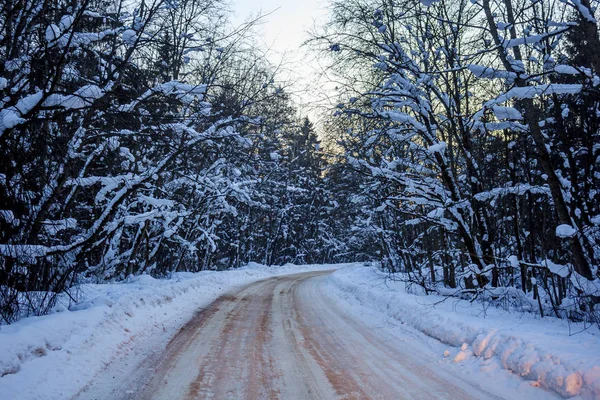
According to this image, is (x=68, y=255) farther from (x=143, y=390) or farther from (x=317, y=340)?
(x=317, y=340)

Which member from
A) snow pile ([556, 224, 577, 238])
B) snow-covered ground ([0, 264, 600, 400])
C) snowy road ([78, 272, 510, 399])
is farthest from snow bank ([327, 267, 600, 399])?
snow pile ([556, 224, 577, 238])

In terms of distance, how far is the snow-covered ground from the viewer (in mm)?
3225

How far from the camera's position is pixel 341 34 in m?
7.80

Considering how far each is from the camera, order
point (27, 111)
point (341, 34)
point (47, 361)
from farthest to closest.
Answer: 1. point (341, 34)
2. point (27, 111)
3. point (47, 361)

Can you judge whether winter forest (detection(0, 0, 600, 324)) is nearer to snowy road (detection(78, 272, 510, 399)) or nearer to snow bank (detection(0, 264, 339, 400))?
snow bank (detection(0, 264, 339, 400))

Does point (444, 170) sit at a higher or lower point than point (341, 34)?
lower

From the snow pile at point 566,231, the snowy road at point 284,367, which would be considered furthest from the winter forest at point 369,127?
the snowy road at point 284,367

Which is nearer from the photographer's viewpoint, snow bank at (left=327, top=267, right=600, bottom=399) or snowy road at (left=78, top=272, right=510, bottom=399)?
snow bank at (left=327, top=267, right=600, bottom=399)

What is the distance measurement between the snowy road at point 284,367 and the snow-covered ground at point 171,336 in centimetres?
29

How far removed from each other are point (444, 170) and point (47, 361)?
7.98 m

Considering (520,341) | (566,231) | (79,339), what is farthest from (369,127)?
(79,339)

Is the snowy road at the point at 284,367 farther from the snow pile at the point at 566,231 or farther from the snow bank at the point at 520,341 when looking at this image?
the snow pile at the point at 566,231

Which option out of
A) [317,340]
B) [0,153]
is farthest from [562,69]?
[0,153]

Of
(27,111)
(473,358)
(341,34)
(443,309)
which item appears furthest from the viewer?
(341,34)
